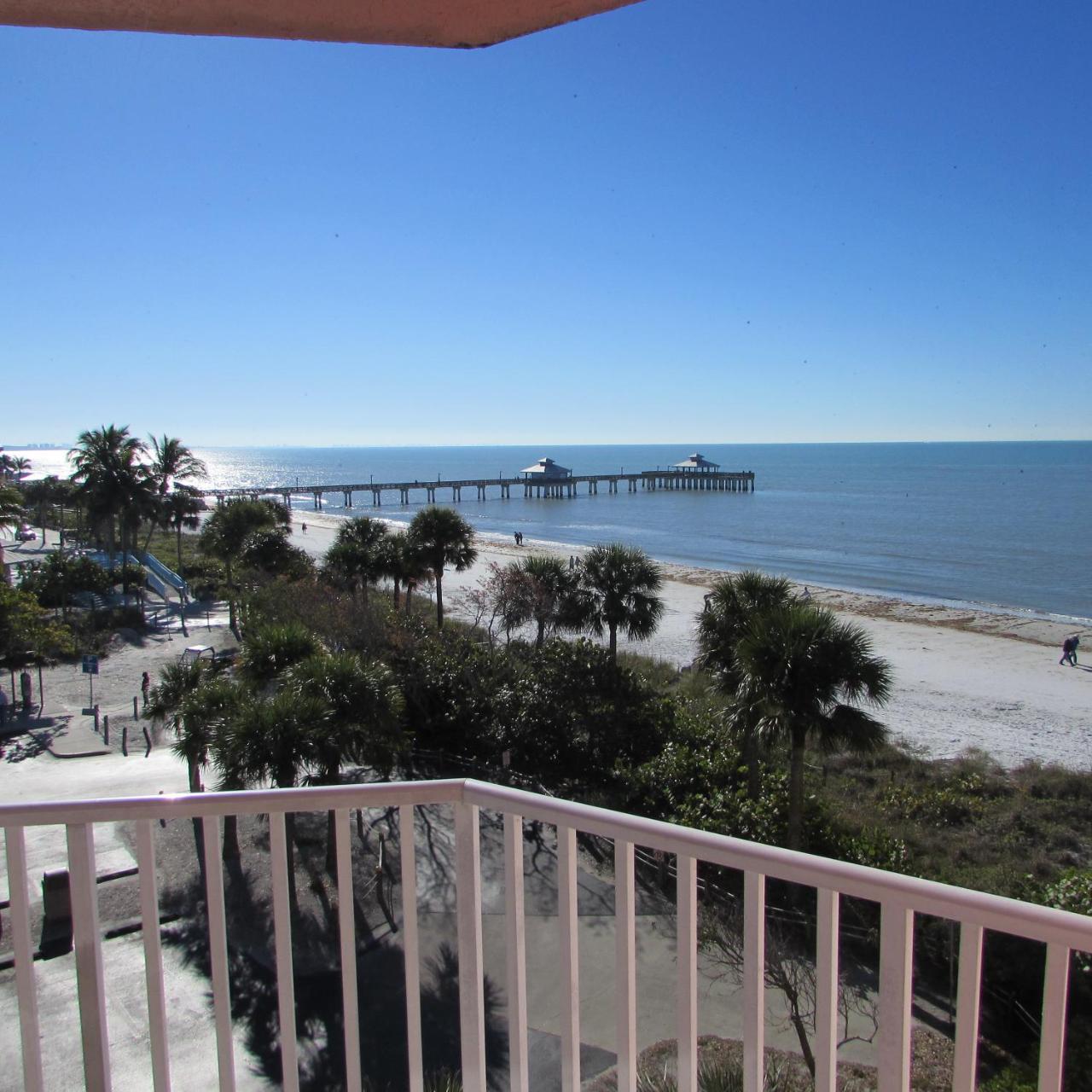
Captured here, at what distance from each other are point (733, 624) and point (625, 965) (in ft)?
37.1

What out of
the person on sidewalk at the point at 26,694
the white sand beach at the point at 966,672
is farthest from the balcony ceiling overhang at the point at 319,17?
the person on sidewalk at the point at 26,694

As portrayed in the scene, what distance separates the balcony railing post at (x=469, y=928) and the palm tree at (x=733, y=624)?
9.33 metres

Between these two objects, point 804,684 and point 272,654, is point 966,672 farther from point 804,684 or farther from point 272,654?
point 272,654

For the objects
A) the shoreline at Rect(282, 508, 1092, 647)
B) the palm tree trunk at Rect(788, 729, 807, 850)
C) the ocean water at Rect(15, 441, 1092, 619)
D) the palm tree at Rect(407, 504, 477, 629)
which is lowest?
the shoreline at Rect(282, 508, 1092, 647)

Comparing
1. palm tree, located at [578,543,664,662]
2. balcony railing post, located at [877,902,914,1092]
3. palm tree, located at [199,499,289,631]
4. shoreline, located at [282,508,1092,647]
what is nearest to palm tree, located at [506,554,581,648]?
palm tree, located at [578,543,664,662]

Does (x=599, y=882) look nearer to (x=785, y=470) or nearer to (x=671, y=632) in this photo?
(x=671, y=632)

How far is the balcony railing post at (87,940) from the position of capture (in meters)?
1.89

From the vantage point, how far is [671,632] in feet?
93.1

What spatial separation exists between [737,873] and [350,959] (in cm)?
802

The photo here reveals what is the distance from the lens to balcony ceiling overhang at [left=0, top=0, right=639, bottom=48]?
1.50 meters

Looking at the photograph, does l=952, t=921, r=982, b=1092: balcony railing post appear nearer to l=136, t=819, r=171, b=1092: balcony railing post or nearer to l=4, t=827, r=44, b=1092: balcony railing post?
l=136, t=819, r=171, b=1092: balcony railing post

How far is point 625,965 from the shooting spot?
5.87 feet

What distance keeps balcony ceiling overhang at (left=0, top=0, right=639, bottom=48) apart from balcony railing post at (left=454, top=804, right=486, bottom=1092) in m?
1.55

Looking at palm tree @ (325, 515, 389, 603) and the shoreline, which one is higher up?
palm tree @ (325, 515, 389, 603)
